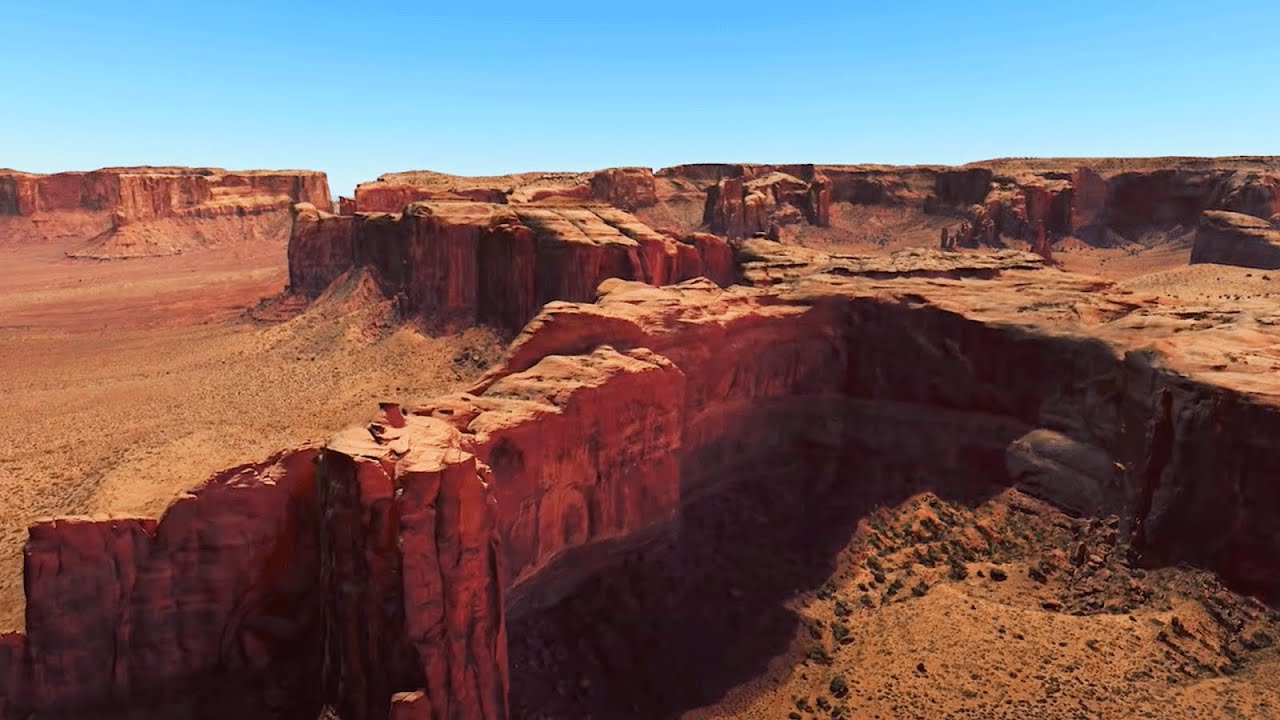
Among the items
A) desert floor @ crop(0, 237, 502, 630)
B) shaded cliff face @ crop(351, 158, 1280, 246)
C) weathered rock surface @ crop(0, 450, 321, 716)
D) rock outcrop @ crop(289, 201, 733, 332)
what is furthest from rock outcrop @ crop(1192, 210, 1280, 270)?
weathered rock surface @ crop(0, 450, 321, 716)

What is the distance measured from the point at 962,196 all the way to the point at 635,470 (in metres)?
96.0

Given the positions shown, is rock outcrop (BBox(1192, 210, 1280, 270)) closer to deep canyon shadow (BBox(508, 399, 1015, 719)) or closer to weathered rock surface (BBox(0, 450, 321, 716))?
deep canyon shadow (BBox(508, 399, 1015, 719))

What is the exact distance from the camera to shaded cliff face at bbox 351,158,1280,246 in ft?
325

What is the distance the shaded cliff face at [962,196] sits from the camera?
325 feet

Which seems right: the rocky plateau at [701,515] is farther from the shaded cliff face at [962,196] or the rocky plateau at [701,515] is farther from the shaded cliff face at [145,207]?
the shaded cliff face at [145,207]

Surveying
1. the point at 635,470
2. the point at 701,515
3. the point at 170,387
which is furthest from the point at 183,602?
the point at 170,387

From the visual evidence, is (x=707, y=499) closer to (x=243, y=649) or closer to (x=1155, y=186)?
(x=243, y=649)

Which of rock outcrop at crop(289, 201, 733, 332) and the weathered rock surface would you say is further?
rock outcrop at crop(289, 201, 733, 332)

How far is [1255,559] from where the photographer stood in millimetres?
24250

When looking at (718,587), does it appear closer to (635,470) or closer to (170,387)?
(635,470)

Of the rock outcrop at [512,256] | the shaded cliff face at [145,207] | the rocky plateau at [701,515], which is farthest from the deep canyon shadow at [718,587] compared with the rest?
the shaded cliff face at [145,207]

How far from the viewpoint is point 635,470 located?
92.2 feet

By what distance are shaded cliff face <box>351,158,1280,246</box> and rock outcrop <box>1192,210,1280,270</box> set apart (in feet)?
33.2

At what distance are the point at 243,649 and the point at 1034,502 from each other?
80.3 feet
